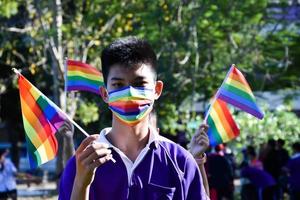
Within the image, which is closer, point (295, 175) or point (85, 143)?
point (85, 143)

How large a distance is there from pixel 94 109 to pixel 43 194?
17.4 feet

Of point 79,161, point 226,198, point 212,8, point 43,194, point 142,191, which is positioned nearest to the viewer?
point 79,161

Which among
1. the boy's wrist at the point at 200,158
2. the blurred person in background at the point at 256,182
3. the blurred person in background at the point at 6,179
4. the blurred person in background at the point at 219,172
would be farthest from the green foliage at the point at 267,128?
the boy's wrist at the point at 200,158

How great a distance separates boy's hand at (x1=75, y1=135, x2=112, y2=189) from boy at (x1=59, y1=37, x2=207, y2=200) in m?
0.09

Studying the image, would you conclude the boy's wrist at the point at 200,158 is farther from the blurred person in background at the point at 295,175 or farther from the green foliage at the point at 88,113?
the green foliage at the point at 88,113

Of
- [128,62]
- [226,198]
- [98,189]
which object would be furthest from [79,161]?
[226,198]

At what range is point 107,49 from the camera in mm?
3545

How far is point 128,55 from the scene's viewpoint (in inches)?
136

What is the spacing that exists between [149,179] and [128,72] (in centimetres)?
46

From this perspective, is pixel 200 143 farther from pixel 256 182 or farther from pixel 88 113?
pixel 88 113

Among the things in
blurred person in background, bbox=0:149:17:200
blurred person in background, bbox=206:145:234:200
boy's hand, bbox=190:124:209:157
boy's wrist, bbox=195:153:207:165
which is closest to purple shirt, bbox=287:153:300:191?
blurred person in background, bbox=206:145:234:200

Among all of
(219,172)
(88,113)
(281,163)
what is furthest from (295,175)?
(88,113)

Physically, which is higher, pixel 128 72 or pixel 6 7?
pixel 128 72

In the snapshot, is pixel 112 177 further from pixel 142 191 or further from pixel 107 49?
pixel 107 49
